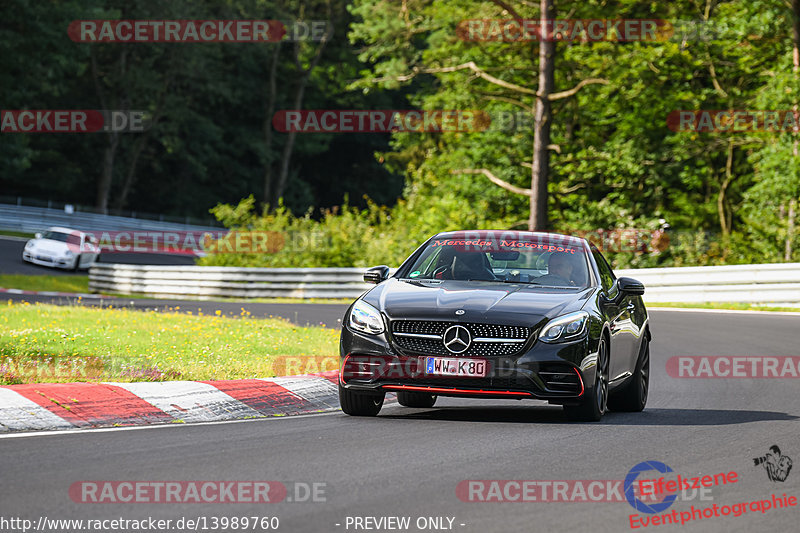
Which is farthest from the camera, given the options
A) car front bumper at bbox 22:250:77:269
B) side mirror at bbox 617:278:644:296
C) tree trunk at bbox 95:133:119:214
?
tree trunk at bbox 95:133:119:214

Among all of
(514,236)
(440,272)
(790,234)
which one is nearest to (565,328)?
(440,272)

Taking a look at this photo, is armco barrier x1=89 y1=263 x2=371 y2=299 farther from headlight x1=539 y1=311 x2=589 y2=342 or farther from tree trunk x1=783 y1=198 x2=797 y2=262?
headlight x1=539 y1=311 x2=589 y2=342

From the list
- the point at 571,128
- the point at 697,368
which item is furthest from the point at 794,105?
the point at 697,368

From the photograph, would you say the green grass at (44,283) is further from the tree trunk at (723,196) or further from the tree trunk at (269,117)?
the tree trunk at (269,117)

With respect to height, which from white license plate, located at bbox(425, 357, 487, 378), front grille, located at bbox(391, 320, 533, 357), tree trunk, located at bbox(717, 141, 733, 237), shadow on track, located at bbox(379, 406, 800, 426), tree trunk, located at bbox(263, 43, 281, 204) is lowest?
shadow on track, located at bbox(379, 406, 800, 426)

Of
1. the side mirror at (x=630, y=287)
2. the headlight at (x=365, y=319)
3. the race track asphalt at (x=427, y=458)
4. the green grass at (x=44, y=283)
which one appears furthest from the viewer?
the green grass at (x=44, y=283)

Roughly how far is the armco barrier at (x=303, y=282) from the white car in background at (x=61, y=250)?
593 cm

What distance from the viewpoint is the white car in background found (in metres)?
41.4

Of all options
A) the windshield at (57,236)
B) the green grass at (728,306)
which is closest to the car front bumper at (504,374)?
the green grass at (728,306)

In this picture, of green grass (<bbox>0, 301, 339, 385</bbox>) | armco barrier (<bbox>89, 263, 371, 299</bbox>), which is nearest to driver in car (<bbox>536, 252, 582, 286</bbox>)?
green grass (<bbox>0, 301, 339, 385</bbox>)

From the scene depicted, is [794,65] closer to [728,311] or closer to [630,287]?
[728,311]

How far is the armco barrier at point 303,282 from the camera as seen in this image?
2516cm

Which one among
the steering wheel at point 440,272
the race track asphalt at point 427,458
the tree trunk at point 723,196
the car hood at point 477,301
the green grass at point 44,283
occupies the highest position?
the tree trunk at point 723,196

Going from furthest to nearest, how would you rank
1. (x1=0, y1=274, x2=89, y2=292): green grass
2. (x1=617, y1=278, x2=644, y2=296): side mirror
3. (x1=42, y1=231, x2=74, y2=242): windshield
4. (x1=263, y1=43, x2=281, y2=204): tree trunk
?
(x1=263, y1=43, x2=281, y2=204): tree trunk
(x1=42, y1=231, x2=74, y2=242): windshield
(x1=0, y1=274, x2=89, y2=292): green grass
(x1=617, y1=278, x2=644, y2=296): side mirror
